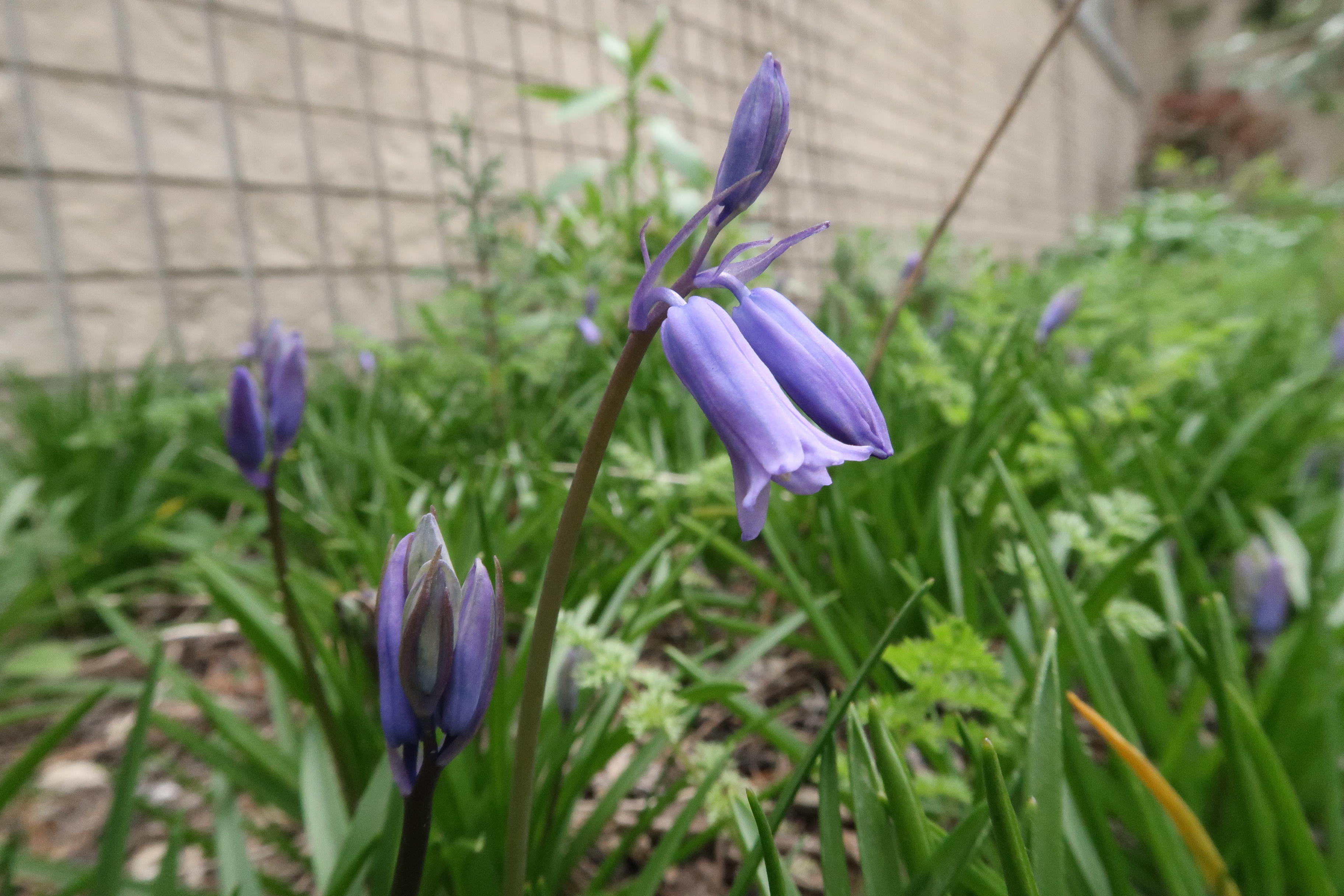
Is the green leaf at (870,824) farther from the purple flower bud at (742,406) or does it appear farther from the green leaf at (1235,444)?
the green leaf at (1235,444)

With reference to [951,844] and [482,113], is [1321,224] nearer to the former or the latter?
[482,113]

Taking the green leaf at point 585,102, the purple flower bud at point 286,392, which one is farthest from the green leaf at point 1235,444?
the green leaf at point 585,102

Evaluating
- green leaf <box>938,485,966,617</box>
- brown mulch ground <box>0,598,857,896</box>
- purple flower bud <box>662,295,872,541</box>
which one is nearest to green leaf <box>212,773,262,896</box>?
brown mulch ground <box>0,598,857,896</box>

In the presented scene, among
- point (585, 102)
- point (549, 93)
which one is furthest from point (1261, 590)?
point (549, 93)

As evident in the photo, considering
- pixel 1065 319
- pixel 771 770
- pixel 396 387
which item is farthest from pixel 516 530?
pixel 1065 319

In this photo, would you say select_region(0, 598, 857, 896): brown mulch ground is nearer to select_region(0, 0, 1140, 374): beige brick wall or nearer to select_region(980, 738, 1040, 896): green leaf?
select_region(980, 738, 1040, 896): green leaf

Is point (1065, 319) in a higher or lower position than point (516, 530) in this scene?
higher
